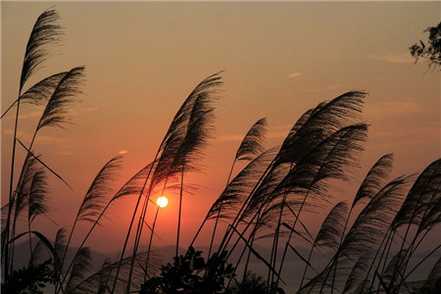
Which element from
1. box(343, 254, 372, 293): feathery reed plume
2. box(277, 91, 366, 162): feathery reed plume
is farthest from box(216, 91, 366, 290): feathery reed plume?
box(343, 254, 372, 293): feathery reed plume

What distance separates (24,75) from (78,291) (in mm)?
2228

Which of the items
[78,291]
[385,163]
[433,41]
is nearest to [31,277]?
[78,291]

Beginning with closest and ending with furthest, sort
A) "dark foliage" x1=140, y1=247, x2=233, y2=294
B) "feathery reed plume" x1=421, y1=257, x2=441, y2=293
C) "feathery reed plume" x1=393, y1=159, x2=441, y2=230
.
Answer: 1. "dark foliage" x1=140, y1=247, x2=233, y2=294
2. "feathery reed plume" x1=393, y1=159, x2=441, y2=230
3. "feathery reed plume" x1=421, y1=257, x2=441, y2=293

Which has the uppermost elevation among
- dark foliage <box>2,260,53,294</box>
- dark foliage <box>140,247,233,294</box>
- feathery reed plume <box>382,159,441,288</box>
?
feathery reed plume <box>382,159,441,288</box>

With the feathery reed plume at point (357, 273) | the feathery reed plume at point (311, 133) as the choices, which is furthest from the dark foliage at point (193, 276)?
the feathery reed plume at point (357, 273)

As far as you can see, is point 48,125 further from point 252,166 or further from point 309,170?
point 309,170

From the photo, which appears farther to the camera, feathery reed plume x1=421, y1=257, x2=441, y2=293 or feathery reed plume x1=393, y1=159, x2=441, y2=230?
feathery reed plume x1=421, y1=257, x2=441, y2=293

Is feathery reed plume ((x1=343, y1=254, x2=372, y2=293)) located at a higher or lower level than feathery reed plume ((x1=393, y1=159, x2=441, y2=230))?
lower

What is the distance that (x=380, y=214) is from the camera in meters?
7.41

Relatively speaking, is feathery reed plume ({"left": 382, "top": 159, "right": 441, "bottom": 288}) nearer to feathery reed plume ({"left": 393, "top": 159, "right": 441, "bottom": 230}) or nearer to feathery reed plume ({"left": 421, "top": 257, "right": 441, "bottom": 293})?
feathery reed plume ({"left": 393, "top": 159, "right": 441, "bottom": 230})

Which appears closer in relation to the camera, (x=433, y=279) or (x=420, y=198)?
(x=420, y=198)

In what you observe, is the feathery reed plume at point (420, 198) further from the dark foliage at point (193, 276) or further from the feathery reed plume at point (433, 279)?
the dark foliage at point (193, 276)

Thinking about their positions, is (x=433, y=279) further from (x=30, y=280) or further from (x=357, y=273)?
(x=30, y=280)

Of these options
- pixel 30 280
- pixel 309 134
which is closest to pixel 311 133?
pixel 309 134
